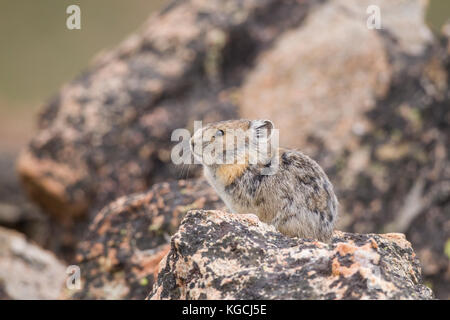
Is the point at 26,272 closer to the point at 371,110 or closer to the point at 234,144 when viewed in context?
the point at 234,144

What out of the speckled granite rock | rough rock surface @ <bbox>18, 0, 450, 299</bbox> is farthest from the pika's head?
the speckled granite rock

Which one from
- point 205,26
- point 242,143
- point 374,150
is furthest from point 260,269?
point 205,26

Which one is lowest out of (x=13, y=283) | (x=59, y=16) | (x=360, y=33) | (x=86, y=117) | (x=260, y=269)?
(x=13, y=283)

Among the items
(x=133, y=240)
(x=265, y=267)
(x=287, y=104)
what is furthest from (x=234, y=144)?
(x=287, y=104)

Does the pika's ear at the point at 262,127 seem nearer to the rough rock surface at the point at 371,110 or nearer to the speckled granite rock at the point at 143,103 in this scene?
the rough rock surface at the point at 371,110

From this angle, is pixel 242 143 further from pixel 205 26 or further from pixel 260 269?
pixel 205 26

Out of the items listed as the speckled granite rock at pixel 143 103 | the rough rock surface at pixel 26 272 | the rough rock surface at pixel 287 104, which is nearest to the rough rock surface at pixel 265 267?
the rough rock surface at pixel 26 272

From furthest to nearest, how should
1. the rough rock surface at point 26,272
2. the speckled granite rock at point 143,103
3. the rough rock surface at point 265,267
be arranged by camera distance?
the speckled granite rock at point 143,103
the rough rock surface at point 26,272
the rough rock surface at point 265,267
